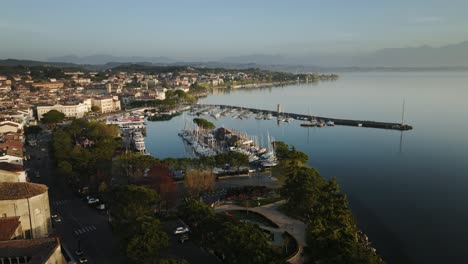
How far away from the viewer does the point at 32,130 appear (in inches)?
829

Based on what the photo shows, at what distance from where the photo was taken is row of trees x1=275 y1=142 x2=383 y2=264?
21.6 ft

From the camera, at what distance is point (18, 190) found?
27.3ft

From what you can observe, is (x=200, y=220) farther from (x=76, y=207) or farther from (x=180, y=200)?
(x=76, y=207)

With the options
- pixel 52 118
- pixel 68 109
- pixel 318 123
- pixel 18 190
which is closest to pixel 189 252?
pixel 18 190

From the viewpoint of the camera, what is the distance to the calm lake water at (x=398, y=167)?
984 centimetres

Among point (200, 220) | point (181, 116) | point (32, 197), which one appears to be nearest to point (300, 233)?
point (200, 220)

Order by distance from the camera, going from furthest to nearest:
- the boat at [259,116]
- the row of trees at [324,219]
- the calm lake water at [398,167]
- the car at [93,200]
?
the boat at [259,116] < the car at [93,200] < the calm lake water at [398,167] < the row of trees at [324,219]

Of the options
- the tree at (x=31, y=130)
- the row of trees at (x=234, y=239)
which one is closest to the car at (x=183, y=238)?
the row of trees at (x=234, y=239)

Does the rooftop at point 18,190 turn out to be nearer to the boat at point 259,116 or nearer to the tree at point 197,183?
the tree at point 197,183

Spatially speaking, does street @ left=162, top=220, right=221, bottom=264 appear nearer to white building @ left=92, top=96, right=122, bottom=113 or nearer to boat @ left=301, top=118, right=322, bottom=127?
boat @ left=301, top=118, right=322, bottom=127

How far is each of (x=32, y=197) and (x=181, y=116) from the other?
84.4 feet

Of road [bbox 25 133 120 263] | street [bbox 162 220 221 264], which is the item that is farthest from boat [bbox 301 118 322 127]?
street [bbox 162 220 221 264]

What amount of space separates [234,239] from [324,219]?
7.86 ft

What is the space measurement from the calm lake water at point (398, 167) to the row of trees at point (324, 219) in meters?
1.64
